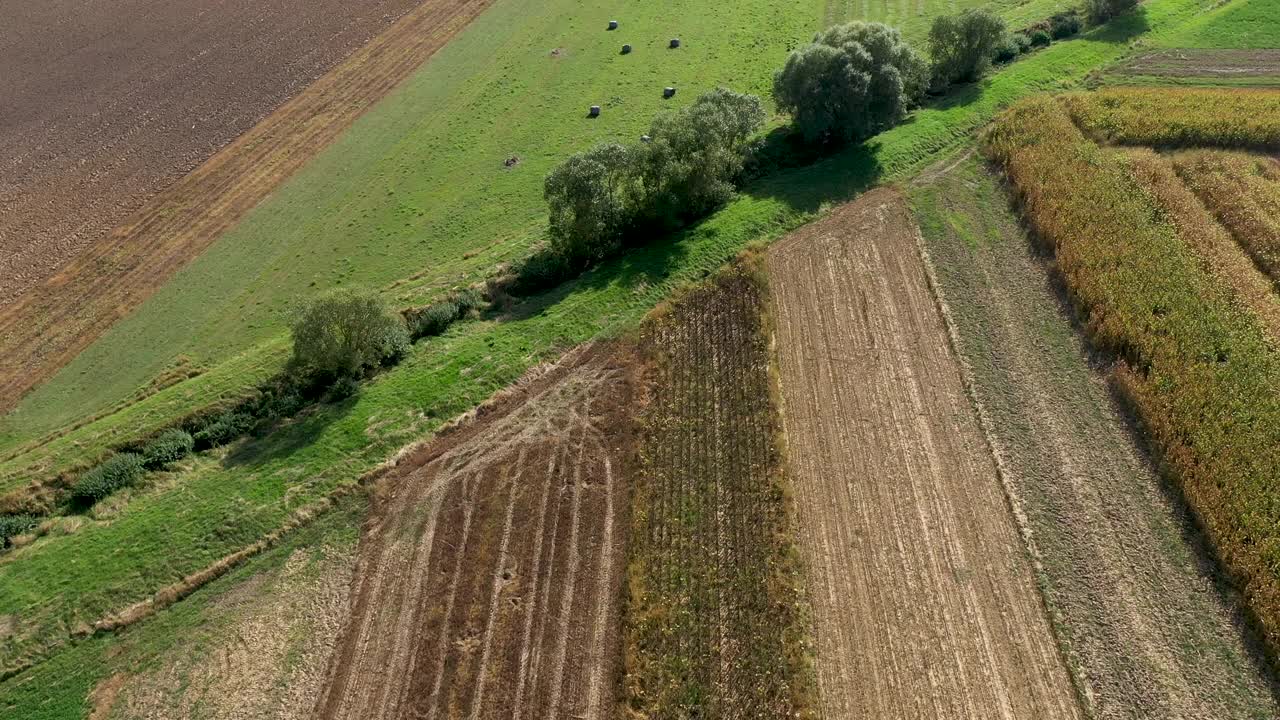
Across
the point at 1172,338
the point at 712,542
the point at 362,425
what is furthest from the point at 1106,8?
the point at 362,425

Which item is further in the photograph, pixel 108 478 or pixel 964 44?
pixel 964 44

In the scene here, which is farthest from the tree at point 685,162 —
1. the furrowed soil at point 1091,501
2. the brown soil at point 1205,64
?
the brown soil at point 1205,64

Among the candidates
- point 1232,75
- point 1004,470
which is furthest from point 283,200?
point 1232,75

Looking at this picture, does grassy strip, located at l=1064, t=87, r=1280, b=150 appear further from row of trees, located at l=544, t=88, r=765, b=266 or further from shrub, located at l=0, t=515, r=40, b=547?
shrub, located at l=0, t=515, r=40, b=547

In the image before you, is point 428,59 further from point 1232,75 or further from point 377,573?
point 1232,75

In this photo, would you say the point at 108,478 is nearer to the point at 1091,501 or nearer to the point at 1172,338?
the point at 1091,501

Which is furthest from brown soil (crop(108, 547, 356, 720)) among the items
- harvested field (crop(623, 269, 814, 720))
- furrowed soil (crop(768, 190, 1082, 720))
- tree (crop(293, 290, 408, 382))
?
furrowed soil (crop(768, 190, 1082, 720))

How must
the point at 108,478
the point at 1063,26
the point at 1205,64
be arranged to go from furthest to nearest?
the point at 1063,26 → the point at 1205,64 → the point at 108,478

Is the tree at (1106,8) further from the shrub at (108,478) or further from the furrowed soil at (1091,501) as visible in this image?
the shrub at (108,478)

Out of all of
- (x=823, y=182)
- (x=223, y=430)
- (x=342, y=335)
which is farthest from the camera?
(x=823, y=182)
